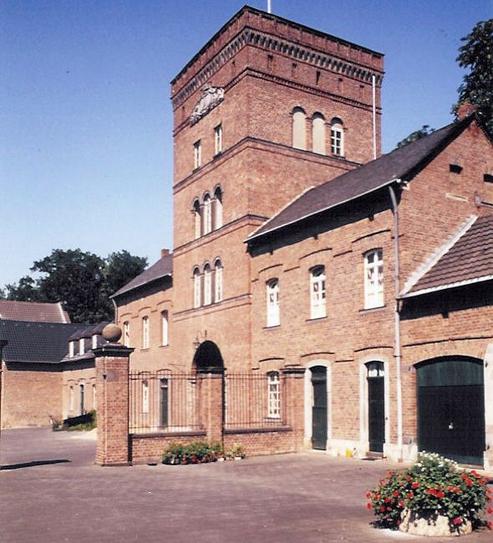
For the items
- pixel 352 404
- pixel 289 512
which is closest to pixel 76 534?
pixel 289 512

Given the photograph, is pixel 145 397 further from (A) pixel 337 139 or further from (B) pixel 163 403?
(A) pixel 337 139

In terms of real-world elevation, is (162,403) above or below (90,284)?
below

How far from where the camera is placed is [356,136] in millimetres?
30453

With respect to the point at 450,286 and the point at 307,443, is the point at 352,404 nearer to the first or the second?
the point at 307,443

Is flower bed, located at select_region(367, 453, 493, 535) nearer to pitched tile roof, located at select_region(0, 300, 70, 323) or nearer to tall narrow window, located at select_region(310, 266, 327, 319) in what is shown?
tall narrow window, located at select_region(310, 266, 327, 319)

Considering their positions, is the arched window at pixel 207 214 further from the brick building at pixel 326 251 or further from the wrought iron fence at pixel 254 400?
the wrought iron fence at pixel 254 400

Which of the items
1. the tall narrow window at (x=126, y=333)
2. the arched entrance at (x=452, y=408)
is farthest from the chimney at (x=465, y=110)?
the tall narrow window at (x=126, y=333)

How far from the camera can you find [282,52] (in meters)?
28.8

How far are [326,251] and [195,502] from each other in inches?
447

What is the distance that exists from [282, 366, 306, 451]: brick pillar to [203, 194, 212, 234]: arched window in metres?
9.48

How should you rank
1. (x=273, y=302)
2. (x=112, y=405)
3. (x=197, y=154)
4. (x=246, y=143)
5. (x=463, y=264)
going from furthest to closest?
(x=197, y=154)
(x=246, y=143)
(x=273, y=302)
(x=112, y=405)
(x=463, y=264)

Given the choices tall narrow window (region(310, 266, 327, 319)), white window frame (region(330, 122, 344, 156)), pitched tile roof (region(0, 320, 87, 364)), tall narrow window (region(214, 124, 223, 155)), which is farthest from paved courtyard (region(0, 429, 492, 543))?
pitched tile roof (region(0, 320, 87, 364))

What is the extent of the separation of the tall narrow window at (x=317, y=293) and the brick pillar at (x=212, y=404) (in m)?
3.92

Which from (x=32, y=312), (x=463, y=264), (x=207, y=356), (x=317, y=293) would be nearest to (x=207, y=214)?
(x=207, y=356)
